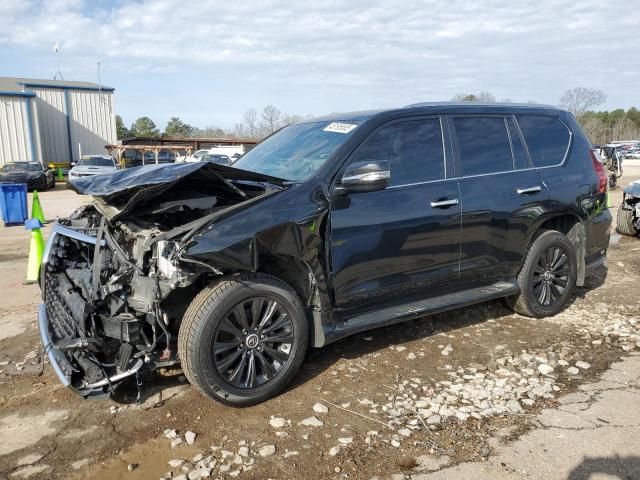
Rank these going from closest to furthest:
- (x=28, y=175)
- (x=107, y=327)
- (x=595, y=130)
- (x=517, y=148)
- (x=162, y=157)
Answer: (x=107, y=327)
(x=517, y=148)
(x=28, y=175)
(x=162, y=157)
(x=595, y=130)

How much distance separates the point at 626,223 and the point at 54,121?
36336mm

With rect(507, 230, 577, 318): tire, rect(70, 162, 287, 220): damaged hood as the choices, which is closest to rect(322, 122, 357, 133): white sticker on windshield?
rect(70, 162, 287, 220): damaged hood

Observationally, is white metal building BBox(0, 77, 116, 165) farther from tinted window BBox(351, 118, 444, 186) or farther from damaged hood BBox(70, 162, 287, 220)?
tinted window BBox(351, 118, 444, 186)

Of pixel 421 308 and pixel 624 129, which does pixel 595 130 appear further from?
pixel 421 308

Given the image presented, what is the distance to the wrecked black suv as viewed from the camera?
10.8ft

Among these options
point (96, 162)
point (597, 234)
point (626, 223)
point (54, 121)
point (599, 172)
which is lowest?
point (626, 223)

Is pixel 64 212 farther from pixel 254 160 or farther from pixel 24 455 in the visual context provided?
pixel 24 455

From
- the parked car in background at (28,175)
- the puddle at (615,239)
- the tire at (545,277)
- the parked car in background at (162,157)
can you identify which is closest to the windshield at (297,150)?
the tire at (545,277)

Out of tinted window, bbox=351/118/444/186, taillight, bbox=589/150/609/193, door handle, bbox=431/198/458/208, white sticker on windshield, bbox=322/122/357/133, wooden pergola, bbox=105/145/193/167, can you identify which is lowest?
door handle, bbox=431/198/458/208

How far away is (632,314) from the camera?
5.27m

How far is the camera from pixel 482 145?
4523 mm

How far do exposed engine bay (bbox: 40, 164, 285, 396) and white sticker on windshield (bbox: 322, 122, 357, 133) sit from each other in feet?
2.47

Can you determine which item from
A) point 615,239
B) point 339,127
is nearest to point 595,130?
point 615,239

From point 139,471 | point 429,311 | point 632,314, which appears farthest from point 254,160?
point 632,314
